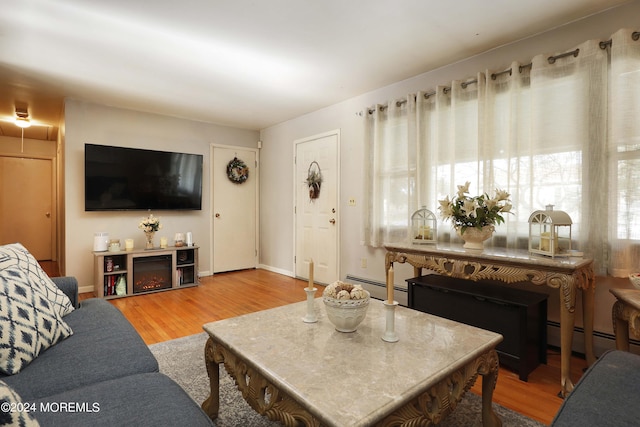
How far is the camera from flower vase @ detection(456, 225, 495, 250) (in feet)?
8.07

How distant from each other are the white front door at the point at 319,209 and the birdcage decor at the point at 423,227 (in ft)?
4.31

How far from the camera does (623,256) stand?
6.90ft

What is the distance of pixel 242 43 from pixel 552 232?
274 cm

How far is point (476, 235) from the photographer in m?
2.48

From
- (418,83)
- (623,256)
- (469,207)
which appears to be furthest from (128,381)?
(418,83)

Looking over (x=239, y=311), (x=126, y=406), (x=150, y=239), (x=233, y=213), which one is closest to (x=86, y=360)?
(x=126, y=406)

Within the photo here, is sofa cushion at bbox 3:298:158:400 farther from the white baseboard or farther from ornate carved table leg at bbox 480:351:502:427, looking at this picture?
the white baseboard

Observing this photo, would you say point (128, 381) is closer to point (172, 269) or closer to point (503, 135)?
point (503, 135)

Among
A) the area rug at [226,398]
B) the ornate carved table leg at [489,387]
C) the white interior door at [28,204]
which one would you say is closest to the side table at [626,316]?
the area rug at [226,398]

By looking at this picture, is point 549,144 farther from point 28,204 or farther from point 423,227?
point 28,204

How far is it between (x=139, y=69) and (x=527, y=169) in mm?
3637

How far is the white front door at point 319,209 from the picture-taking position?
4.34 metres

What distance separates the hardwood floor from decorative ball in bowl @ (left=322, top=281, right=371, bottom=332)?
3.39ft

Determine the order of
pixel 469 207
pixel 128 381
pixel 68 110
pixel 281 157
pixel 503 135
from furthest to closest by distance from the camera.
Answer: pixel 281 157 < pixel 68 110 < pixel 503 135 < pixel 469 207 < pixel 128 381
